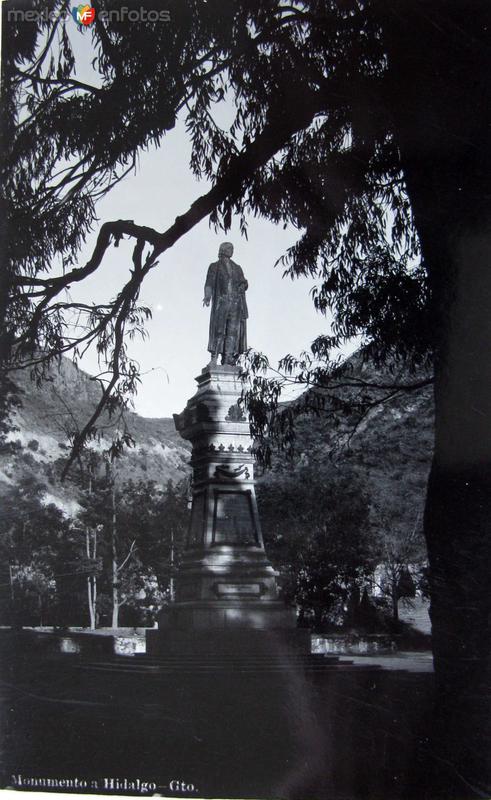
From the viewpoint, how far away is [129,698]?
216 inches

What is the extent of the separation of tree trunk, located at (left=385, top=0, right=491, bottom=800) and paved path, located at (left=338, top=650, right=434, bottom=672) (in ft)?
3.01

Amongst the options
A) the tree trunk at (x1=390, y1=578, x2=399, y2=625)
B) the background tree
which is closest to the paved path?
the tree trunk at (x1=390, y1=578, x2=399, y2=625)

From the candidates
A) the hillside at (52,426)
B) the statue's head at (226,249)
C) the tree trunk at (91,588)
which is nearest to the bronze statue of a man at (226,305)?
the statue's head at (226,249)

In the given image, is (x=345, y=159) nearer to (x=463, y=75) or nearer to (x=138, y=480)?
(x=463, y=75)

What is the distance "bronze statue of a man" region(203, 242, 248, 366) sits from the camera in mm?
5945

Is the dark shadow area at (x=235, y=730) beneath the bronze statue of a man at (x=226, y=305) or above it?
beneath

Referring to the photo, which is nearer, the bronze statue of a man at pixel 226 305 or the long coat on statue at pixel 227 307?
the bronze statue of a man at pixel 226 305

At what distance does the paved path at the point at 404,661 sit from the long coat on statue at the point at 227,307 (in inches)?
86.0

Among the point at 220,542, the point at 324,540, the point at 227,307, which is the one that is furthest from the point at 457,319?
the point at 220,542

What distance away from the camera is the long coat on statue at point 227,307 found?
20.2 ft

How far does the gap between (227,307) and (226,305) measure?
7 cm

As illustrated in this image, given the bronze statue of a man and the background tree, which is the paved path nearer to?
the background tree

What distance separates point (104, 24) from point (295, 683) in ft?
13.8

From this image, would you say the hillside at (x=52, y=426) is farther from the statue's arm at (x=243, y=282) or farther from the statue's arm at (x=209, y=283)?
the statue's arm at (x=243, y=282)
